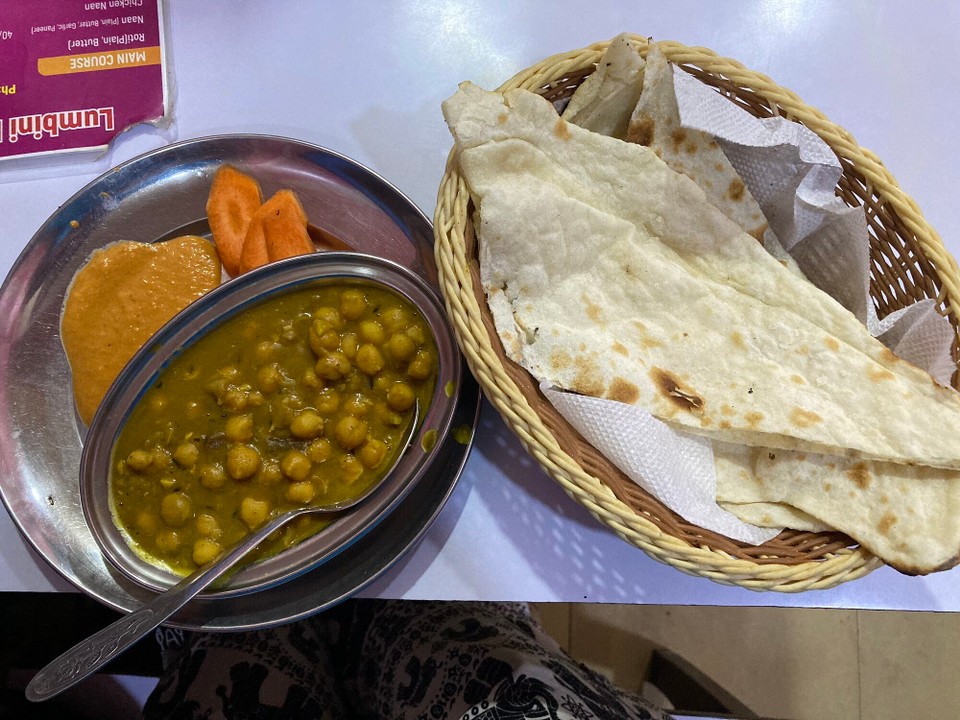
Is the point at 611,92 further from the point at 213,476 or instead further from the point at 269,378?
the point at 213,476

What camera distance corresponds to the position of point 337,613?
2438mm

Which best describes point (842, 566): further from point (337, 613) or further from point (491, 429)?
point (337, 613)

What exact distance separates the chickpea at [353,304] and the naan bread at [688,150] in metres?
0.68

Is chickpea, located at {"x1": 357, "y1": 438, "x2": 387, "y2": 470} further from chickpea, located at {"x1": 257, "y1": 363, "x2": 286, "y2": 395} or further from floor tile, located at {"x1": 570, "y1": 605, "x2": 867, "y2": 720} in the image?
floor tile, located at {"x1": 570, "y1": 605, "x2": 867, "y2": 720}

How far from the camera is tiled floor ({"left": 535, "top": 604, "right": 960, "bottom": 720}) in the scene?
2754 millimetres

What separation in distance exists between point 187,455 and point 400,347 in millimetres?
505

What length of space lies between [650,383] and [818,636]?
6.94ft

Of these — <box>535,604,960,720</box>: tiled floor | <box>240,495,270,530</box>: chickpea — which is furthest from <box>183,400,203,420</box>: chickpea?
<box>535,604,960,720</box>: tiled floor

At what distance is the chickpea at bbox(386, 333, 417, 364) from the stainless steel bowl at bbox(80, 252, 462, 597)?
0.06 metres

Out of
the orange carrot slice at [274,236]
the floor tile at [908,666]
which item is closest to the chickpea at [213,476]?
the orange carrot slice at [274,236]

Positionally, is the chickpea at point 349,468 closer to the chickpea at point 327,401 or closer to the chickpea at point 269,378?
the chickpea at point 327,401

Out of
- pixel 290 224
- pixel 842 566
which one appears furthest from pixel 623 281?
pixel 290 224

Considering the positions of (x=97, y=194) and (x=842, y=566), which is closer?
(x=842, y=566)

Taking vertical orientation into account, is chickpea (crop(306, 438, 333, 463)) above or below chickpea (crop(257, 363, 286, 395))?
below
